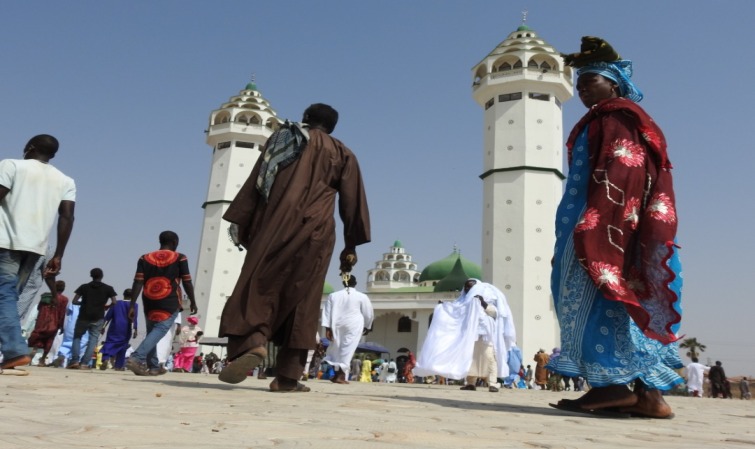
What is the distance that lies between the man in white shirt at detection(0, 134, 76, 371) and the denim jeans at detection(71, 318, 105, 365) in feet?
14.6

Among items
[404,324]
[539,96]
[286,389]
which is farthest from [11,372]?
[404,324]

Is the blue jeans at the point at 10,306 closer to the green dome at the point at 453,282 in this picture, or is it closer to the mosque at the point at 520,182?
the mosque at the point at 520,182

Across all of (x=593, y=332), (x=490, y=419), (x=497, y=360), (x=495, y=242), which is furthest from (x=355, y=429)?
(x=495, y=242)

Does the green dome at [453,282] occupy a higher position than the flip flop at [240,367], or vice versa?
the green dome at [453,282]

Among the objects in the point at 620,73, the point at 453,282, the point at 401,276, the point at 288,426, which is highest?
the point at 401,276

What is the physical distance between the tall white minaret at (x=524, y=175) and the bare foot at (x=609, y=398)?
23661mm

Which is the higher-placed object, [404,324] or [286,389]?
[404,324]

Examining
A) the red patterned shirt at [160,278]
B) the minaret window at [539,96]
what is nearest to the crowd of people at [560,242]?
the red patterned shirt at [160,278]

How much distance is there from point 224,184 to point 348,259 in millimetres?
35057

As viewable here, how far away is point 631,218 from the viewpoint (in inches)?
137

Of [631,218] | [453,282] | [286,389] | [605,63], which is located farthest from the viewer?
[453,282]

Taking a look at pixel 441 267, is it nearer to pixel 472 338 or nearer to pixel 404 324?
pixel 404 324

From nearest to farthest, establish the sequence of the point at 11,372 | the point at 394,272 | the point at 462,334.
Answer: the point at 11,372 → the point at 462,334 → the point at 394,272

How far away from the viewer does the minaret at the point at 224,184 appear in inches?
1437
